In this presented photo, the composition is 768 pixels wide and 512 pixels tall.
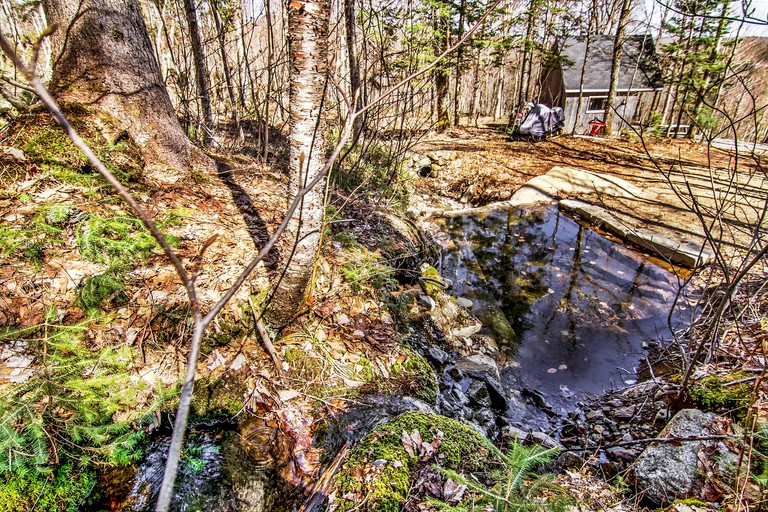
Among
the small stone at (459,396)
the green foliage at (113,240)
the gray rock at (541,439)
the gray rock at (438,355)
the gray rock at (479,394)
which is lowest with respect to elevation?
the gray rock at (541,439)

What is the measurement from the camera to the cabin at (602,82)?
17.6 meters

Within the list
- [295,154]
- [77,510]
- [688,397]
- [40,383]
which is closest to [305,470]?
[77,510]

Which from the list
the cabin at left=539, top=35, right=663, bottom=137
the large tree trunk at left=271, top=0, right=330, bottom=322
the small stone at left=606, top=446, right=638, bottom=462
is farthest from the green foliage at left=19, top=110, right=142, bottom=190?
the cabin at left=539, top=35, right=663, bottom=137

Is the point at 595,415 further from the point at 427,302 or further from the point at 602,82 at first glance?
the point at 602,82

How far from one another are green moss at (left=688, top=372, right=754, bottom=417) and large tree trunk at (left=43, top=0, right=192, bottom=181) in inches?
195

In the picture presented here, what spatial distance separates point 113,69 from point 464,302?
4.61 metres

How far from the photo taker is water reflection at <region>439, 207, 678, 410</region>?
420 cm

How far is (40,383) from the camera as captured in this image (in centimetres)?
161

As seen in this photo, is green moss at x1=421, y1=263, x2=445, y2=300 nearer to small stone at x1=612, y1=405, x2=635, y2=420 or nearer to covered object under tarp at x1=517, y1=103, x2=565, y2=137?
small stone at x1=612, y1=405, x2=635, y2=420

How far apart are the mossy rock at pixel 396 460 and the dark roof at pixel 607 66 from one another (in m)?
19.9

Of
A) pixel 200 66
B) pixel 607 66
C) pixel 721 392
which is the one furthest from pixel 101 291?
pixel 607 66

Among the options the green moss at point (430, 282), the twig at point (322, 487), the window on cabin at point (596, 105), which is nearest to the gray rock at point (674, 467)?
the twig at point (322, 487)

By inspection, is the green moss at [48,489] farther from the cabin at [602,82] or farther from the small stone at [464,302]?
the cabin at [602,82]

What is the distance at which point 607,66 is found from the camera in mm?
18703
